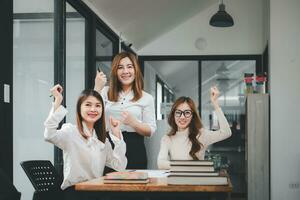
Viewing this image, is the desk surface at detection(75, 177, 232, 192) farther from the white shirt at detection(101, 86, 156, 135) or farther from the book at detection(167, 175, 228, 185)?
the white shirt at detection(101, 86, 156, 135)

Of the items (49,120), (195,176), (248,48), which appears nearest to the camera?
(195,176)

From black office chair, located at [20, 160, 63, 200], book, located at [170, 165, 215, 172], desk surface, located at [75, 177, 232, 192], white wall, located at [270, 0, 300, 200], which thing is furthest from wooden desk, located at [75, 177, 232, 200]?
white wall, located at [270, 0, 300, 200]

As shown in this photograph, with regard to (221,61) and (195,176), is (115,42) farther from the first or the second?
(195,176)

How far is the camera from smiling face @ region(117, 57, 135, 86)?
2.67 m

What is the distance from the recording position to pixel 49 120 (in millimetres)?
2293

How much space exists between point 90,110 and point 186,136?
844 millimetres

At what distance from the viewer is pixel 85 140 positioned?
242 centimetres

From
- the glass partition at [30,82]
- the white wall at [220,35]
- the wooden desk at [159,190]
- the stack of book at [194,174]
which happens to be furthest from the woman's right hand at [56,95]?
the white wall at [220,35]

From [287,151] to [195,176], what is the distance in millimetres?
4383

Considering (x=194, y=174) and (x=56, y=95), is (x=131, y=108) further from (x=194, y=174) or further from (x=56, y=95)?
(x=194, y=174)

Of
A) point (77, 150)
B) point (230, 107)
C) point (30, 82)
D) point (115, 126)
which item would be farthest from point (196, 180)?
point (230, 107)

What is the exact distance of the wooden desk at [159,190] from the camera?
1891 millimetres

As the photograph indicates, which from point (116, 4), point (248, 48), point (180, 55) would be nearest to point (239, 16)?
point (248, 48)

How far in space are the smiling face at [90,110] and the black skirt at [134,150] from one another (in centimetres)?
32
